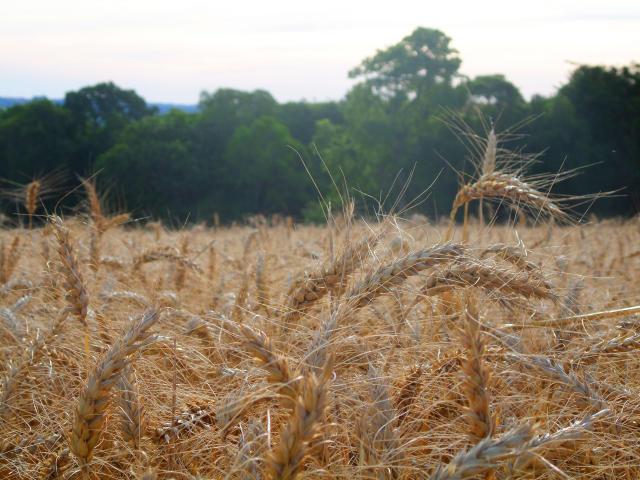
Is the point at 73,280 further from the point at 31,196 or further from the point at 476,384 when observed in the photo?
the point at 31,196

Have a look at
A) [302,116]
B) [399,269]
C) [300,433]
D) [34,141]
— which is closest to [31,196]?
[399,269]

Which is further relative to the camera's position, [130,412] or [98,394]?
[130,412]

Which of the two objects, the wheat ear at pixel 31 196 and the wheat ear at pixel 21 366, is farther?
the wheat ear at pixel 31 196

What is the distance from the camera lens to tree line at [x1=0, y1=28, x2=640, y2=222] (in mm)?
22688

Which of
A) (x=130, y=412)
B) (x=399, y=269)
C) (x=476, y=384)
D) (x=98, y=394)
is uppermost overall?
(x=399, y=269)

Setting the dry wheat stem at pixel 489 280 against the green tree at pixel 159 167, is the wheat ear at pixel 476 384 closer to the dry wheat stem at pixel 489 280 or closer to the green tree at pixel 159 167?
the dry wheat stem at pixel 489 280

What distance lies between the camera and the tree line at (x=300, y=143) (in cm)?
2269

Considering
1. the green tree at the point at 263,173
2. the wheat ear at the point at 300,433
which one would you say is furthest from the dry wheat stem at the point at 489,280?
the green tree at the point at 263,173

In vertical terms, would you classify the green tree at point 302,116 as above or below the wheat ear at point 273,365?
above

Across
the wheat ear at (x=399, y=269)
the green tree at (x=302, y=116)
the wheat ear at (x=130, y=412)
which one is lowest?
the wheat ear at (x=130, y=412)

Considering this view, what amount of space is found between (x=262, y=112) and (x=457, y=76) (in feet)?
51.5

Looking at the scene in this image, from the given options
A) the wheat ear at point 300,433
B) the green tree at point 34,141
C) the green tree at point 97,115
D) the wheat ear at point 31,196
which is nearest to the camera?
the wheat ear at point 300,433

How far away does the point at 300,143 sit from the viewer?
1316 inches

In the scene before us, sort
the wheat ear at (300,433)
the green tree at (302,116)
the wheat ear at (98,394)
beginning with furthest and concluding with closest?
the green tree at (302,116), the wheat ear at (98,394), the wheat ear at (300,433)
